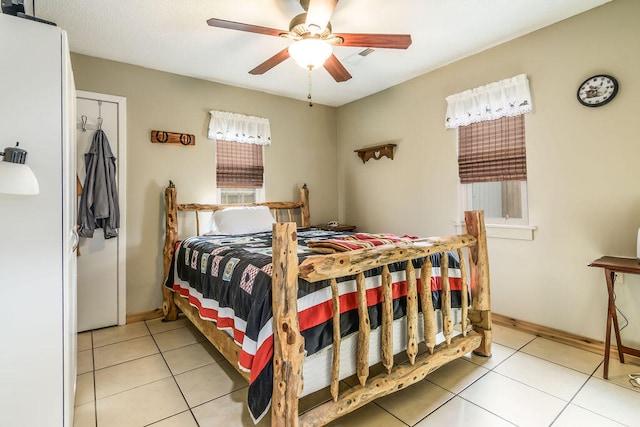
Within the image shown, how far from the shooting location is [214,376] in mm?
2184

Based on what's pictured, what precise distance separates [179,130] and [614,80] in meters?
3.88

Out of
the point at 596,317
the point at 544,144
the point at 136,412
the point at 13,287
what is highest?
the point at 544,144

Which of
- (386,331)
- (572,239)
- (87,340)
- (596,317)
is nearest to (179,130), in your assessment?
(87,340)

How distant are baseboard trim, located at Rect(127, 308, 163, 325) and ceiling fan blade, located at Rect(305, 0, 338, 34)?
10.1 ft

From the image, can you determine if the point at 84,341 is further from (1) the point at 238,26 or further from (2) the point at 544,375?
(2) the point at 544,375

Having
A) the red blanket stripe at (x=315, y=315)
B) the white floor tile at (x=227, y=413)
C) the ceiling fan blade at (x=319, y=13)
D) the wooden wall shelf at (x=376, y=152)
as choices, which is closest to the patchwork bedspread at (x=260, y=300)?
the red blanket stripe at (x=315, y=315)

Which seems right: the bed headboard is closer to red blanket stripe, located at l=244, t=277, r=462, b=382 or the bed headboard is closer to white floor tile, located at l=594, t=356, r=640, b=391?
red blanket stripe, located at l=244, t=277, r=462, b=382

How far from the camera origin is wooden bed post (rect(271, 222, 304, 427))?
138 cm

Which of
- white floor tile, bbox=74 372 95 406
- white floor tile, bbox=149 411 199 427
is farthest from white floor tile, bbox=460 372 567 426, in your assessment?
white floor tile, bbox=74 372 95 406

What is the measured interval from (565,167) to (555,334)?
1.40 meters

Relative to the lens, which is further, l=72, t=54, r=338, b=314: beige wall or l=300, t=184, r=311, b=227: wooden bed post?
l=300, t=184, r=311, b=227: wooden bed post

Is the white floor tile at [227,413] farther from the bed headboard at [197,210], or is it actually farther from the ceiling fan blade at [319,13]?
the ceiling fan blade at [319,13]

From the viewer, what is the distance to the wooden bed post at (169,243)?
10.5ft

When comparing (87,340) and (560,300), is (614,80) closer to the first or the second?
(560,300)
